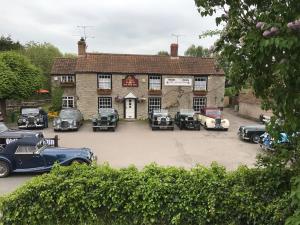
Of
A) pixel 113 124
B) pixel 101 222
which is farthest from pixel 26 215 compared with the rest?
Answer: pixel 113 124

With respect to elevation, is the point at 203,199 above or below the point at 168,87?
below

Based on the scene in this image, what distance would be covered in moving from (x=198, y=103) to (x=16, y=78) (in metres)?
16.1

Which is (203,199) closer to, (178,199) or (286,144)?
(178,199)

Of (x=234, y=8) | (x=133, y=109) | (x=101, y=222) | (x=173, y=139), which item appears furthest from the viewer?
(x=133, y=109)

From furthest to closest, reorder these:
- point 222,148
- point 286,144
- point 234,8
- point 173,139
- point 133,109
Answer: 1. point 133,109
2. point 173,139
3. point 222,148
4. point 286,144
5. point 234,8

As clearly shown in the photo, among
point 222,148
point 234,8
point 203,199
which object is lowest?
point 222,148

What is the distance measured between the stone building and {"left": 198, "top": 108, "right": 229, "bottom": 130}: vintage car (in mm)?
4384

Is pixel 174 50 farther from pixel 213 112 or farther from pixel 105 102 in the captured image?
pixel 213 112

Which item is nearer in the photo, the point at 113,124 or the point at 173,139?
the point at 173,139

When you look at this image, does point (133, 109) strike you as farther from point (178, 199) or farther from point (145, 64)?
point (178, 199)

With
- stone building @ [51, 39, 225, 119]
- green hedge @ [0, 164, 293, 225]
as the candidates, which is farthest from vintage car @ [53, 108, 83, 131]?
green hedge @ [0, 164, 293, 225]

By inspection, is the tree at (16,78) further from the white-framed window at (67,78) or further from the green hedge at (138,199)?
the green hedge at (138,199)

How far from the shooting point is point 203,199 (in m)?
6.54

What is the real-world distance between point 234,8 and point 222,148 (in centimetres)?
1464
